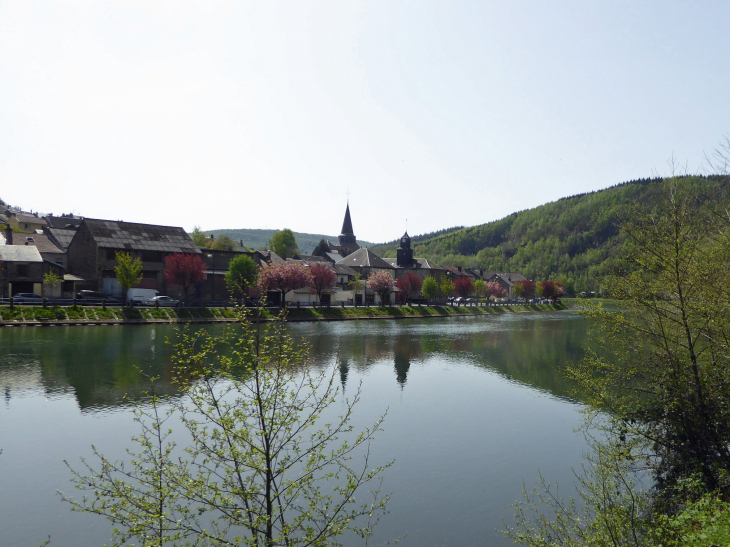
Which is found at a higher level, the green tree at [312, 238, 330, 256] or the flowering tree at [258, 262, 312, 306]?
the green tree at [312, 238, 330, 256]

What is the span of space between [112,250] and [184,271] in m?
10.9

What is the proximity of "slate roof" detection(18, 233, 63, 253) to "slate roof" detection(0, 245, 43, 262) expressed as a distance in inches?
237

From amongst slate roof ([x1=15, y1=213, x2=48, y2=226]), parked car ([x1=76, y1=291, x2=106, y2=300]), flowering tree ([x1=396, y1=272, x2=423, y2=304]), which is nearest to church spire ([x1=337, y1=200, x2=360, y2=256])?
flowering tree ([x1=396, y1=272, x2=423, y2=304])

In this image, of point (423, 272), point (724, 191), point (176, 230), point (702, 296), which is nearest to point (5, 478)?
point (702, 296)

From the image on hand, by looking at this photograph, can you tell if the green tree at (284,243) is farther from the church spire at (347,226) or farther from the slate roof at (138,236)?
the slate roof at (138,236)

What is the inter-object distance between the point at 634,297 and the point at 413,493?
8.42m

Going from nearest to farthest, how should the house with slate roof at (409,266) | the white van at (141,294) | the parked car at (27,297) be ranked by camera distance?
the parked car at (27,297) → the white van at (141,294) → the house with slate roof at (409,266)

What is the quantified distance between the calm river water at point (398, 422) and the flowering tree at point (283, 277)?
2429 centimetres

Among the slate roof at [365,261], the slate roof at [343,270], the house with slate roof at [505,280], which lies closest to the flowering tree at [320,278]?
the slate roof at [343,270]

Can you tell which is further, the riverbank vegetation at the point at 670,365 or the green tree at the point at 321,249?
the green tree at the point at 321,249

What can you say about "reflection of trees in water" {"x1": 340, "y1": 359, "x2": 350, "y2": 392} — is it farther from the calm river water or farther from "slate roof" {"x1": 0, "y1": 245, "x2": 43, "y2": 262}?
"slate roof" {"x1": 0, "y1": 245, "x2": 43, "y2": 262}

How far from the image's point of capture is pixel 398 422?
65.2ft

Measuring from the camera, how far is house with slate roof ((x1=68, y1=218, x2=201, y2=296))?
196 ft

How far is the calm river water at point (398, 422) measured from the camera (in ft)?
39.0
